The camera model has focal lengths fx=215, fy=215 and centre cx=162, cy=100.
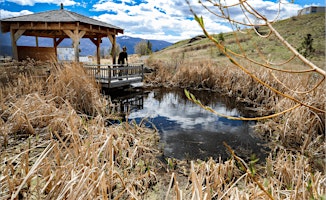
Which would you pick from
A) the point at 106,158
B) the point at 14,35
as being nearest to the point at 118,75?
the point at 14,35

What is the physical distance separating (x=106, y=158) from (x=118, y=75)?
303 inches

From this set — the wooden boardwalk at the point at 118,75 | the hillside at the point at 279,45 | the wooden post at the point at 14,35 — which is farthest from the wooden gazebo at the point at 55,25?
the hillside at the point at 279,45

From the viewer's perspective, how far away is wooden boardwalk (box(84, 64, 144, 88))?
9469 millimetres

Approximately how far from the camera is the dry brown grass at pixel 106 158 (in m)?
1.96

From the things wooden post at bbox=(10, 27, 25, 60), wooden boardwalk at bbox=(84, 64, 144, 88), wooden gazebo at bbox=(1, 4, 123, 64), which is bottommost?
wooden boardwalk at bbox=(84, 64, 144, 88)

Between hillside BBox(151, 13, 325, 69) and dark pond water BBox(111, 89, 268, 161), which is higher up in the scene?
hillside BBox(151, 13, 325, 69)

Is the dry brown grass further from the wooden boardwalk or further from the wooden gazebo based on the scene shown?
the wooden gazebo

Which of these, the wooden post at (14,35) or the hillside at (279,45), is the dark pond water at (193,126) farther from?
the hillside at (279,45)

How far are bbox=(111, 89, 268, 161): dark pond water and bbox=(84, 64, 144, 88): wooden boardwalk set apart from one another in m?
0.67

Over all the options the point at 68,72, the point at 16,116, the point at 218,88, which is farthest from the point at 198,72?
the point at 16,116

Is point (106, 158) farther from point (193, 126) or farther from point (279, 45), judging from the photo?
point (279, 45)

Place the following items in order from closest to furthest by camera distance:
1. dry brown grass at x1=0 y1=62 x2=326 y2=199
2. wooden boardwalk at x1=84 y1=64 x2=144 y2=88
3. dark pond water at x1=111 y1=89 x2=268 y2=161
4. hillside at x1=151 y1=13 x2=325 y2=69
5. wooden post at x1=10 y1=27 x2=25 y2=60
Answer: dry brown grass at x1=0 y1=62 x2=326 y2=199 < dark pond water at x1=111 y1=89 x2=268 y2=161 < wooden boardwalk at x1=84 y1=64 x2=144 y2=88 < wooden post at x1=10 y1=27 x2=25 y2=60 < hillside at x1=151 y1=13 x2=325 y2=69

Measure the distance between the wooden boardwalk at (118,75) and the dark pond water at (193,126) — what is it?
667 mm

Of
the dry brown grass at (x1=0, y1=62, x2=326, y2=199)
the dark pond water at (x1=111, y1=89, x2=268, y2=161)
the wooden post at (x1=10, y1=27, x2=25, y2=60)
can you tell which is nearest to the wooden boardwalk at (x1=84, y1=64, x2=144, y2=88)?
the dark pond water at (x1=111, y1=89, x2=268, y2=161)
